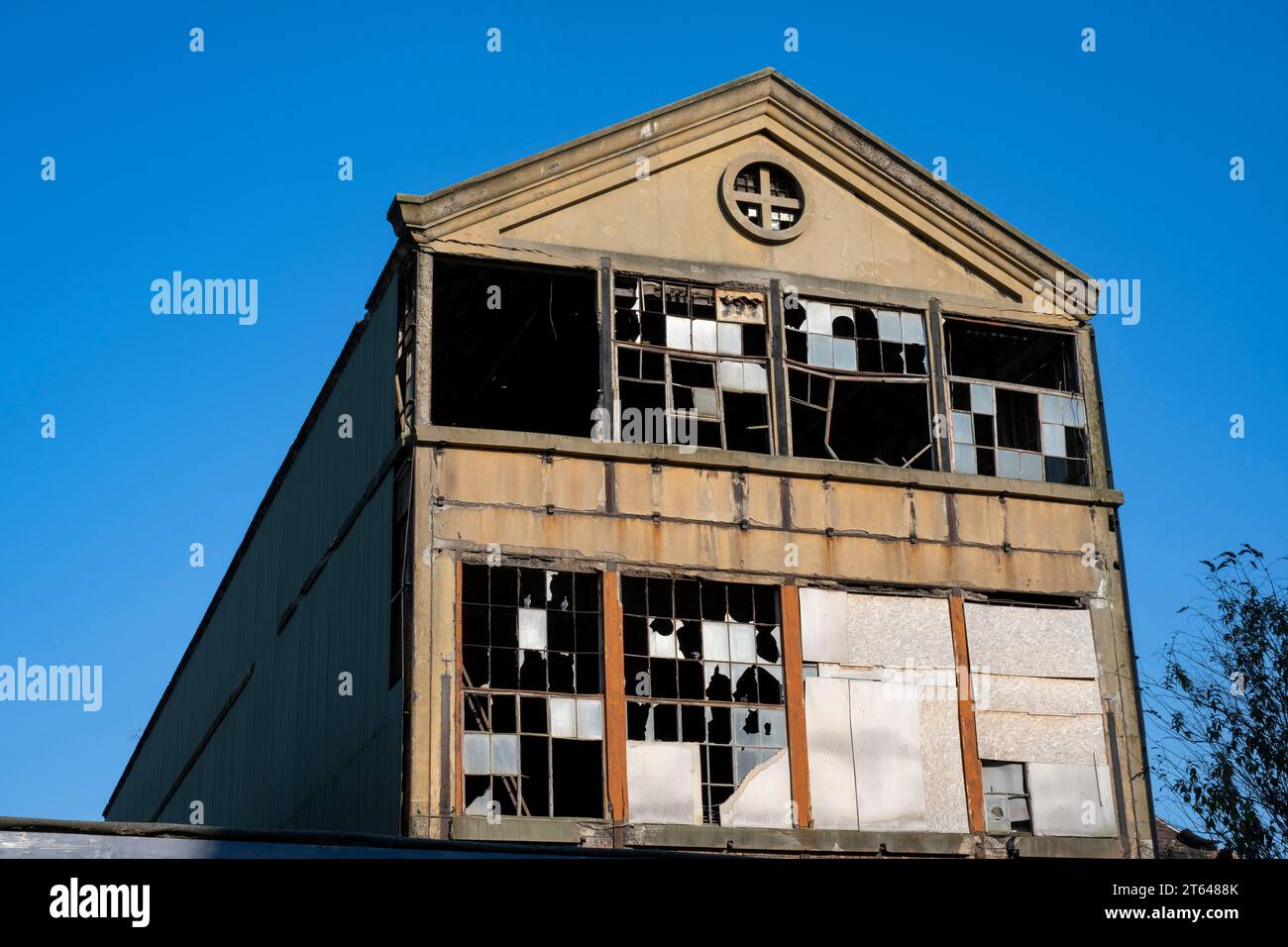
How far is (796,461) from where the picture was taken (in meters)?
20.0

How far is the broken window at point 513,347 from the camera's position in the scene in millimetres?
20656

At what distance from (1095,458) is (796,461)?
4.30 m

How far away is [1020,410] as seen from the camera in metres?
22.0

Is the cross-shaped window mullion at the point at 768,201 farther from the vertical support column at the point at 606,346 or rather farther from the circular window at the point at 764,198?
the vertical support column at the point at 606,346

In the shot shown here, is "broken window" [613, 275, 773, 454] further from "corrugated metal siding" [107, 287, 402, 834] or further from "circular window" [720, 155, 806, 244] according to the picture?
"corrugated metal siding" [107, 287, 402, 834]

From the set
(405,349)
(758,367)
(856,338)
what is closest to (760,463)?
(758,367)

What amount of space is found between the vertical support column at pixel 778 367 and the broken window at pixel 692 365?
0.33 feet

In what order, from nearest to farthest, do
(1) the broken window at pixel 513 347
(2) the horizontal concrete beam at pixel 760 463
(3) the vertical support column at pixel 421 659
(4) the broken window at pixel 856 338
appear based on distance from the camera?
(3) the vertical support column at pixel 421 659 < (2) the horizontal concrete beam at pixel 760 463 < (1) the broken window at pixel 513 347 < (4) the broken window at pixel 856 338

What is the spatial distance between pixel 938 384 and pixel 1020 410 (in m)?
1.42

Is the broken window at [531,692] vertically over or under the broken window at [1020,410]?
under

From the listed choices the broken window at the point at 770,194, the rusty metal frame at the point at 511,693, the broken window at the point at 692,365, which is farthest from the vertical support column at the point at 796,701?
the broken window at the point at 770,194

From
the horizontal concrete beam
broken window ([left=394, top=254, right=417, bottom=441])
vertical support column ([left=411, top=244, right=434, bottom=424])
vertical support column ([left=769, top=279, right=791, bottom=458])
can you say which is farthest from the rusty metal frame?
vertical support column ([left=769, top=279, right=791, bottom=458])
